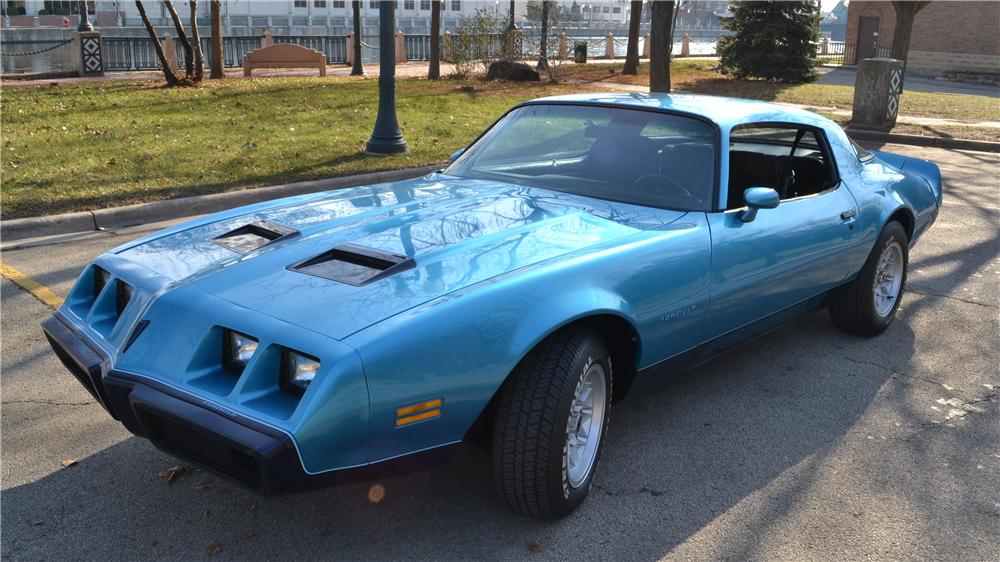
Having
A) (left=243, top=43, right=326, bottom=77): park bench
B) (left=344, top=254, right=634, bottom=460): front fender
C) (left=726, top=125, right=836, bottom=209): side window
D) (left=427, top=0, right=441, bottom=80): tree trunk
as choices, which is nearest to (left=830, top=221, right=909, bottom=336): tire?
(left=726, top=125, right=836, bottom=209): side window

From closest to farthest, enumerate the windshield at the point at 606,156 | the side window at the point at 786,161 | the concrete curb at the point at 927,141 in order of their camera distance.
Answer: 1. the windshield at the point at 606,156
2. the side window at the point at 786,161
3. the concrete curb at the point at 927,141

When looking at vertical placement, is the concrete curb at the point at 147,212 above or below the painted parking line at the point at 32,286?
above

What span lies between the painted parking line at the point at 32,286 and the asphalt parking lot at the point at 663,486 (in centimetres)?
63

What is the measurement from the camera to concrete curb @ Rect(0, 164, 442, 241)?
24.1 feet

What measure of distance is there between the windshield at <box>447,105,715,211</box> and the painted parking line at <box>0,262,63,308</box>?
9.19 feet

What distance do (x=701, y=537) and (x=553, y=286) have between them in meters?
1.05

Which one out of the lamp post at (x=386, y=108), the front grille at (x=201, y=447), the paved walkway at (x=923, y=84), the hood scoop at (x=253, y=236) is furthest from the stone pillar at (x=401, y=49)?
the front grille at (x=201, y=447)

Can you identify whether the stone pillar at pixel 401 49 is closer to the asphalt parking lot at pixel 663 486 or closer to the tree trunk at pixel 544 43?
the tree trunk at pixel 544 43

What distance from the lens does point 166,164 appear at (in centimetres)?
984

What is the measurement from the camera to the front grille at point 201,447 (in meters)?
2.53

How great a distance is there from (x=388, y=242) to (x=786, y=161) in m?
2.68

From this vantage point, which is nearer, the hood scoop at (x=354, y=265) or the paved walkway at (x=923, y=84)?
the hood scoop at (x=354, y=265)

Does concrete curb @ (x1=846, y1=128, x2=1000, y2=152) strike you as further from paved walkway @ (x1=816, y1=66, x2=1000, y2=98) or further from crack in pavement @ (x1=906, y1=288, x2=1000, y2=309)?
paved walkway @ (x1=816, y1=66, x2=1000, y2=98)

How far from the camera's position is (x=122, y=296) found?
331 centimetres
